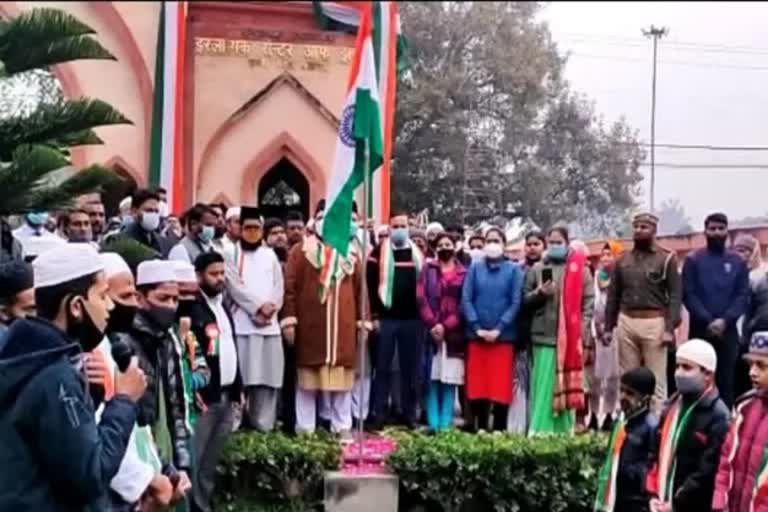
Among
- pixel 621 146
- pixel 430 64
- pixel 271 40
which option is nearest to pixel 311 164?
pixel 271 40

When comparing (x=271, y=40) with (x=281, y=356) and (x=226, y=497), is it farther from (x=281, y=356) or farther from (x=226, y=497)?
(x=226, y=497)

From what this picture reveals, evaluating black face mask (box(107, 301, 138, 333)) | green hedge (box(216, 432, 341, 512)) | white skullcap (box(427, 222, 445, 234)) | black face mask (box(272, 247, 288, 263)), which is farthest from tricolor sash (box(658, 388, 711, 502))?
white skullcap (box(427, 222, 445, 234))

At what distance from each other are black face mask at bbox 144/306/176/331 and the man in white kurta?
318cm

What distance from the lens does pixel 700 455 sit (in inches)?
220

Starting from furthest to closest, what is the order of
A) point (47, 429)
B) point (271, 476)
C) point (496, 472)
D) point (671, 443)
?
1. point (496, 472)
2. point (271, 476)
3. point (671, 443)
4. point (47, 429)

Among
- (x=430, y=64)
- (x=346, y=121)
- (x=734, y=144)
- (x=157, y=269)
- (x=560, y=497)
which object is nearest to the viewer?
(x=157, y=269)

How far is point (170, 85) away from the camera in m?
16.6

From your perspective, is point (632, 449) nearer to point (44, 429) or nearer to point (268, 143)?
point (44, 429)

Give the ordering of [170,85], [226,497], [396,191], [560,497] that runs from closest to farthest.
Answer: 1. [226,497]
2. [560,497]
3. [396,191]
4. [170,85]

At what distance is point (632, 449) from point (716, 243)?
2.85m

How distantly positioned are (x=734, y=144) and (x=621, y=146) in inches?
45.9

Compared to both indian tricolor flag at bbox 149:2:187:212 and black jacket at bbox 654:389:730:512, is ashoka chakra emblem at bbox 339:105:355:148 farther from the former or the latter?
indian tricolor flag at bbox 149:2:187:212

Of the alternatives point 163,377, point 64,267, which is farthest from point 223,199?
point 64,267

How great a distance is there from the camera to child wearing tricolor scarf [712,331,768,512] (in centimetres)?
516
